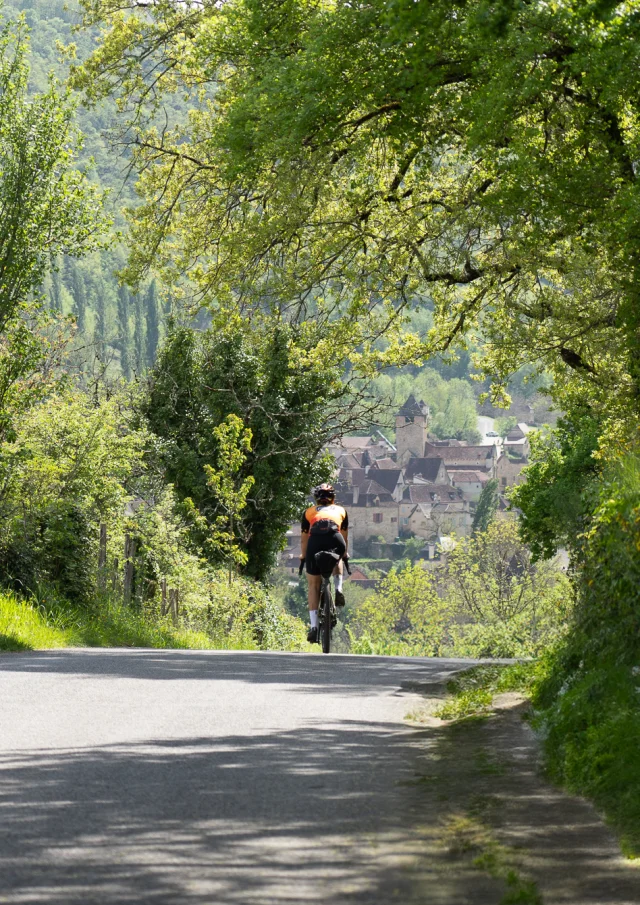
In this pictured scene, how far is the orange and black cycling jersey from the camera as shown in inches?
686

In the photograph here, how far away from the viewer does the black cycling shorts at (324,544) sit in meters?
17.3

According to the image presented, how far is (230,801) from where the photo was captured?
623 centimetres

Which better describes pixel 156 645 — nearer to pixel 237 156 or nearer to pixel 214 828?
pixel 237 156

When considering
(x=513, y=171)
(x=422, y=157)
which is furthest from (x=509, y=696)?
(x=422, y=157)

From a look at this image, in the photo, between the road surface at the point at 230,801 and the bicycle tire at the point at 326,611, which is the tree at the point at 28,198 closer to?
the bicycle tire at the point at 326,611

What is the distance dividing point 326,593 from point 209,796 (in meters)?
11.2

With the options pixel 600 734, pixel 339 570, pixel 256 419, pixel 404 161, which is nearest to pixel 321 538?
pixel 339 570

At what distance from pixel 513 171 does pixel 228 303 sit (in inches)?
355

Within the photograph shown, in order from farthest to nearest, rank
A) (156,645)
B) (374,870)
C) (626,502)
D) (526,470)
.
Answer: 1. (526,470)
2. (156,645)
3. (626,502)
4. (374,870)

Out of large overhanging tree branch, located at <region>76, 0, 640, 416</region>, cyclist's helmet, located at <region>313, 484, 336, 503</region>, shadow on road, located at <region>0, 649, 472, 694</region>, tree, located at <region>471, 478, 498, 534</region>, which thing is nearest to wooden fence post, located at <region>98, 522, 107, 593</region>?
large overhanging tree branch, located at <region>76, 0, 640, 416</region>

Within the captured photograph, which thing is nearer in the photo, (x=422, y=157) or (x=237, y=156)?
(x=237, y=156)

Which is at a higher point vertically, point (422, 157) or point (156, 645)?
point (422, 157)

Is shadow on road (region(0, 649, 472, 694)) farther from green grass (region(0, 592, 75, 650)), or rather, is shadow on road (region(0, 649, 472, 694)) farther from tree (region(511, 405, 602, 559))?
tree (region(511, 405, 602, 559))

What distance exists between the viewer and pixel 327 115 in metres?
17.8
